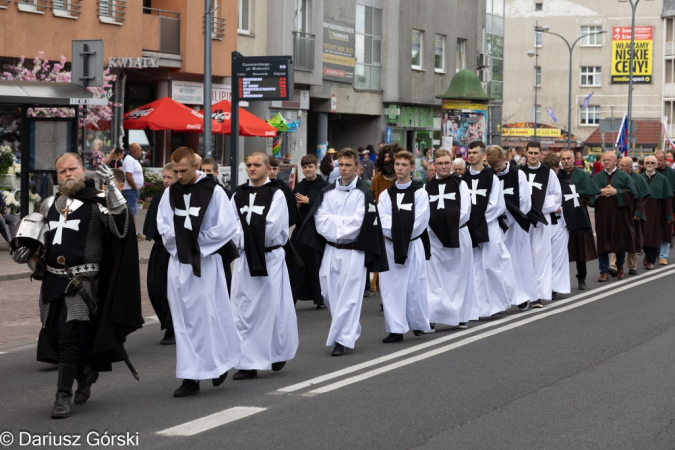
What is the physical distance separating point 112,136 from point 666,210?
14.6 metres

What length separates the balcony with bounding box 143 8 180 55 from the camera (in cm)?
→ 3080

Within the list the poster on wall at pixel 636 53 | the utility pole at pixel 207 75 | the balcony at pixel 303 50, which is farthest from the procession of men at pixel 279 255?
the poster on wall at pixel 636 53

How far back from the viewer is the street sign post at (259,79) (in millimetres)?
21000

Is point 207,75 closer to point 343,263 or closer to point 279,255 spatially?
point 343,263

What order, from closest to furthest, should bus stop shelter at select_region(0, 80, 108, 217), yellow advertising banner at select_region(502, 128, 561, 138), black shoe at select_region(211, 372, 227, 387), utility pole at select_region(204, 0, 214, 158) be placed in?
black shoe at select_region(211, 372, 227, 387) < bus stop shelter at select_region(0, 80, 108, 217) < utility pole at select_region(204, 0, 214, 158) < yellow advertising banner at select_region(502, 128, 561, 138)

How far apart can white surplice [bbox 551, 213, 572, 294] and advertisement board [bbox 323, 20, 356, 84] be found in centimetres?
2401

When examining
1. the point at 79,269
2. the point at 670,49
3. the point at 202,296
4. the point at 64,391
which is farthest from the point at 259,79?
the point at 670,49

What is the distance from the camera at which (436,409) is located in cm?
808

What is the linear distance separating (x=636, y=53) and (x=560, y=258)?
2974 inches

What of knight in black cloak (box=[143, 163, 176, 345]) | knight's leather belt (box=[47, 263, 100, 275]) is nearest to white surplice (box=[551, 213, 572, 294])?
knight in black cloak (box=[143, 163, 176, 345])

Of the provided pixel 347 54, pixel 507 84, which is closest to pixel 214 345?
pixel 347 54

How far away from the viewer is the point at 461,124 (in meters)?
32.1

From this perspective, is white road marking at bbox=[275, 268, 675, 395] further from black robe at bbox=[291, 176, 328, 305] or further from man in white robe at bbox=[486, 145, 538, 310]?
black robe at bbox=[291, 176, 328, 305]

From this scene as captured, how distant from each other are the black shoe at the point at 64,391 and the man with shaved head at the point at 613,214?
1141 cm
